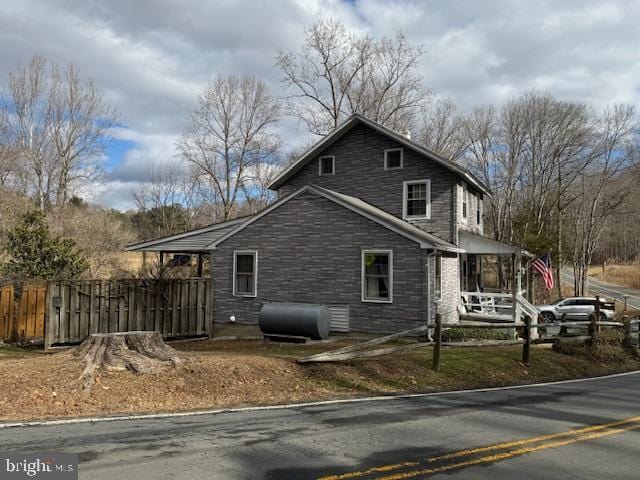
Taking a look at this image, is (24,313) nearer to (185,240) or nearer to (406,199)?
(185,240)

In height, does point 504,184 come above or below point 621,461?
above

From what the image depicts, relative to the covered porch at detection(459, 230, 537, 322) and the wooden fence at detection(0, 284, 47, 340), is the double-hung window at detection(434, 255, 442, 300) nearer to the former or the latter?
the covered porch at detection(459, 230, 537, 322)

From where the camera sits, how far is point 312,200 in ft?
64.6

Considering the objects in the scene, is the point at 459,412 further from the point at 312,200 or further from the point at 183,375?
the point at 312,200

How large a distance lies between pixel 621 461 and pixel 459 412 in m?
2.93

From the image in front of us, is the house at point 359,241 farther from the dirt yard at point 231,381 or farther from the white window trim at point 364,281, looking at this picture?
the dirt yard at point 231,381

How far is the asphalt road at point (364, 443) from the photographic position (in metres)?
5.68

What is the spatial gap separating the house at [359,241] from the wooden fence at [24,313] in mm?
6430

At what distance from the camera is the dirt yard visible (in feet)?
29.2

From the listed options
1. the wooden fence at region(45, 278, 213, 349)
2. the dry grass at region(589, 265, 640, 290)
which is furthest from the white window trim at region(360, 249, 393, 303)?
the dry grass at region(589, 265, 640, 290)

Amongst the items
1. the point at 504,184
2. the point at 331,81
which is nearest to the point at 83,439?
the point at 331,81

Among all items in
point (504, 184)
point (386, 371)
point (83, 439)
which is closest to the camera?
point (83, 439)

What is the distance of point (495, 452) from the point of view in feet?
21.1

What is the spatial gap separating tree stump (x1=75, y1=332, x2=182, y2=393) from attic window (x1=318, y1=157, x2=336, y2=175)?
1428 centimetres
